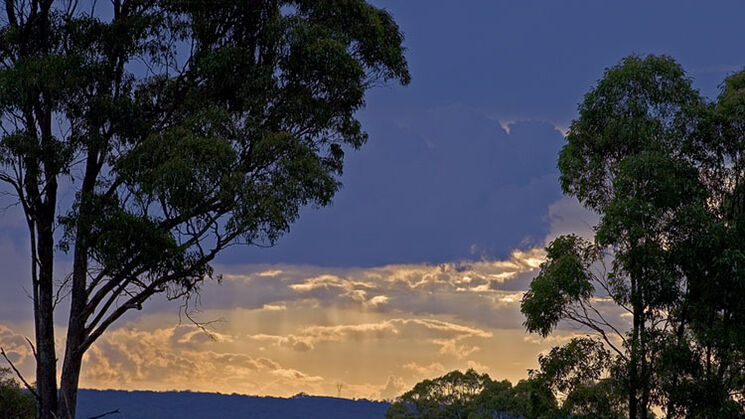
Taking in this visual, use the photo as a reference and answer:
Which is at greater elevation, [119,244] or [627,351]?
[119,244]

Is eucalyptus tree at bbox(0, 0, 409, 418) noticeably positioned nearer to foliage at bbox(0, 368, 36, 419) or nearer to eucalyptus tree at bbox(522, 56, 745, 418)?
eucalyptus tree at bbox(522, 56, 745, 418)

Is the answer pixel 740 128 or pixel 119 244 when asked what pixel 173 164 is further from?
pixel 740 128

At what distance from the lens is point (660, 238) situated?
2036cm

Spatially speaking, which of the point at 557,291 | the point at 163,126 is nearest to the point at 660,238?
the point at 557,291

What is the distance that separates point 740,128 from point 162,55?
13315 millimetres

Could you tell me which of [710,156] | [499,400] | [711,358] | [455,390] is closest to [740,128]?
[710,156]

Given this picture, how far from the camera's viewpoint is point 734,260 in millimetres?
19391

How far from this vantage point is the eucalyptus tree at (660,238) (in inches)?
784

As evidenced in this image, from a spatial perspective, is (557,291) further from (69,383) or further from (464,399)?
(464,399)

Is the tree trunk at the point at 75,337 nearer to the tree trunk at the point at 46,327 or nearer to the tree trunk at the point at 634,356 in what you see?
the tree trunk at the point at 46,327

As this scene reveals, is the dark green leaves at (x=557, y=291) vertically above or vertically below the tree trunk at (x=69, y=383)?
above

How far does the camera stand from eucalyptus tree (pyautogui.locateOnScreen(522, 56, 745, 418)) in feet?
65.4

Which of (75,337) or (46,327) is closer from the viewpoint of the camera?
(75,337)

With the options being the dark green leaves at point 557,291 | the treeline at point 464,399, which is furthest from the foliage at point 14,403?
the dark green leaves at point 557,291
